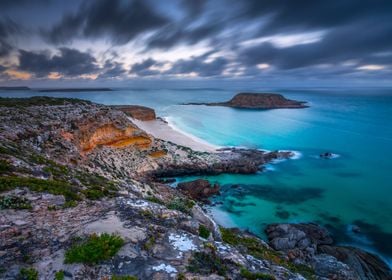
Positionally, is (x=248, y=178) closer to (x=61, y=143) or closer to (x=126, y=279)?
(x=61, y=143)

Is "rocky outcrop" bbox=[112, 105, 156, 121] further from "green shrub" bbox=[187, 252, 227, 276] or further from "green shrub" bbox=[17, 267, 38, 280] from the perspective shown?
"green shrub" bbox=[17, 267, 38, 280]

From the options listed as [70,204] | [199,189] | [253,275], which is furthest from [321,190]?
[70,204]

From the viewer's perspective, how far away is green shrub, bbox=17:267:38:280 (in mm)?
6105

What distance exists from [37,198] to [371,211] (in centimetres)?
3234

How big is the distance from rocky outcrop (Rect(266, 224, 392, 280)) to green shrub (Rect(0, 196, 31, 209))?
55.4 ft

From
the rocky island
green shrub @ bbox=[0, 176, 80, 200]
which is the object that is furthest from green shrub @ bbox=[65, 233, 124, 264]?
green shrub @ bbox=[0, 176, 80, 200]

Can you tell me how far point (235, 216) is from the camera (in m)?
28.4

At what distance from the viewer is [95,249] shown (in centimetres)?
685

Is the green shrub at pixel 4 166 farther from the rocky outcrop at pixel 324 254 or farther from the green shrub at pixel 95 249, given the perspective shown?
the rocky outcrop at pixel 324 254

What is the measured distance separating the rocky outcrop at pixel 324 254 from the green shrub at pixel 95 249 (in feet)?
50.3

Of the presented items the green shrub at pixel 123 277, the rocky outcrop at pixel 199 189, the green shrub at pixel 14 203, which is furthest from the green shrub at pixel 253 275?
the rocky outcrop at pixel 199 189

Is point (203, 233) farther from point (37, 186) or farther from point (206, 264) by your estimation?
point (37, 186)

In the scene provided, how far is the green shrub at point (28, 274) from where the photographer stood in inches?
240

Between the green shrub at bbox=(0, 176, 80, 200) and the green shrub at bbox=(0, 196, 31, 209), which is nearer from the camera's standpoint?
the green shrub at bbox=(0, 196, 31, 209)
